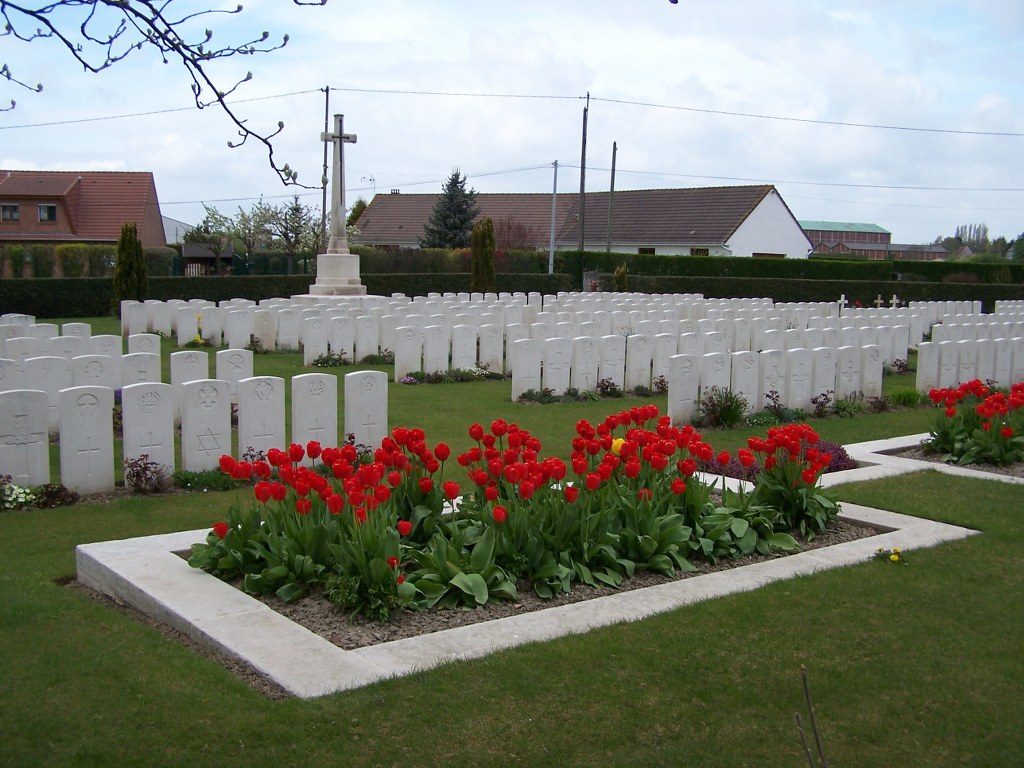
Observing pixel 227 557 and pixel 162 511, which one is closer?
pixel 227 557

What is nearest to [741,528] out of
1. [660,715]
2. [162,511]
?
[660,715]

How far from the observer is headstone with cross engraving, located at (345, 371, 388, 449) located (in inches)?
357

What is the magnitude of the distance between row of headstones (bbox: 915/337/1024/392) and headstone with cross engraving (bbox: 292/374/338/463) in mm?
9329

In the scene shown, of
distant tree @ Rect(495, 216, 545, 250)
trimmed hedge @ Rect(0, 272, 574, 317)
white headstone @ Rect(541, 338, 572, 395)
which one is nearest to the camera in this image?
white headstone @ Rect(541, 338, 572, 395)

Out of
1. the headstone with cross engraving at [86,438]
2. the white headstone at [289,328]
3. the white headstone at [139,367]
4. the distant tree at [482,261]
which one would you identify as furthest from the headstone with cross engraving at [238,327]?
the distant tree at [482,261]

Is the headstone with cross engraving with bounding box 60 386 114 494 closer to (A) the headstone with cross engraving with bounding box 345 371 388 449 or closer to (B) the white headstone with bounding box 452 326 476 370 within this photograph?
(A) the headstone with cross engraving with bounding box 345 371 388 449

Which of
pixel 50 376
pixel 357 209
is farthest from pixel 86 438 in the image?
pixel 357 209

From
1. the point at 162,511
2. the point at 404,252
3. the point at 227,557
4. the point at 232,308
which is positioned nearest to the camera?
the point at 227,557

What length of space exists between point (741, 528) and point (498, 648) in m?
2.40

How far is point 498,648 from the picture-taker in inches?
189

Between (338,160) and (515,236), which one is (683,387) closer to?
(338,160)

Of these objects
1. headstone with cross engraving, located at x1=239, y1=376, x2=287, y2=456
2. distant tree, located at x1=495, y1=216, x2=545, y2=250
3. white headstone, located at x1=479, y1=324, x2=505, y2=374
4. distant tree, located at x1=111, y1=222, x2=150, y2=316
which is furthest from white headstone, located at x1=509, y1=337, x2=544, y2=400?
Result: distant tree, located at x1=495, y1=216, x2=545, y2=250

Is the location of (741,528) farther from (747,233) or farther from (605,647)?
A: (747,233)

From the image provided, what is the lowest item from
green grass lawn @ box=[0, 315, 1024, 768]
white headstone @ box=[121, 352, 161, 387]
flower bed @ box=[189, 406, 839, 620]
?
green grass lawn @ box=[0, 315, 1024, 768]
